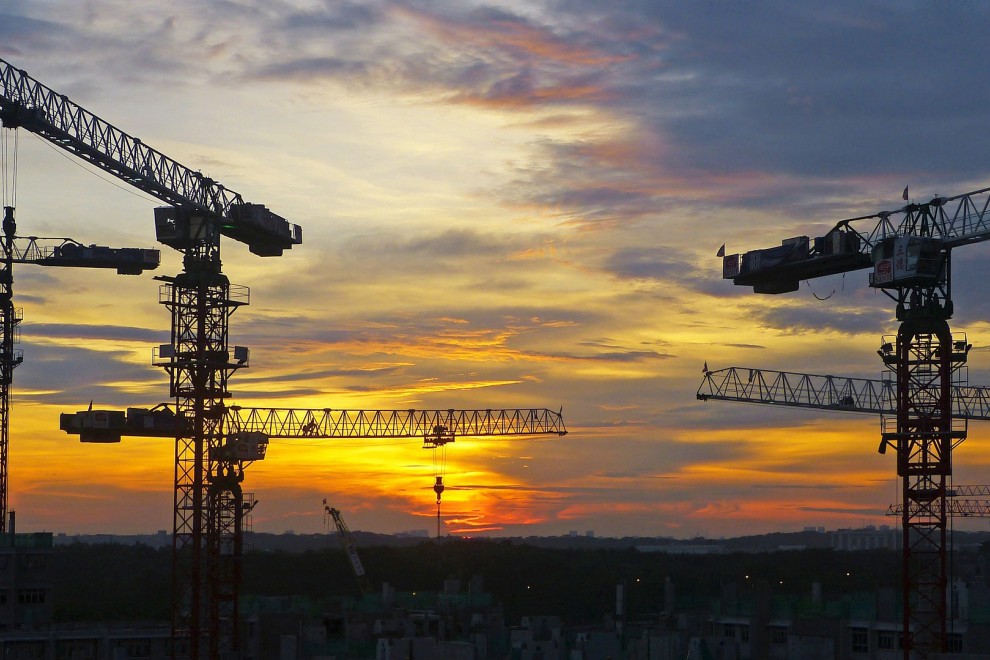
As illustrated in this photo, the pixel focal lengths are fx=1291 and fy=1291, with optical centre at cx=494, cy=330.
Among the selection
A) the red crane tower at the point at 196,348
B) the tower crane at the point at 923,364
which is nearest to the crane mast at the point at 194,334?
the red crane tower at the point at 196,348

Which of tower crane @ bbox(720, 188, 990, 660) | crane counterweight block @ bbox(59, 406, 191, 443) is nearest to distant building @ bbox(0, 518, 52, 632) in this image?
crane counterweight block @ bbox(59, 406, 191, 443)

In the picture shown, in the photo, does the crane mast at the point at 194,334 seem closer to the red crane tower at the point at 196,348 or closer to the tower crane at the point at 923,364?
the red crane tower at the point at 196,348

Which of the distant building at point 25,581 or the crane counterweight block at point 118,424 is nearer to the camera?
the crane counterweight block at point 118,424

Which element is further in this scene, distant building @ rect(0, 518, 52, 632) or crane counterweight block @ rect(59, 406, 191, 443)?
distant building @ rect(0, 518, 52, 632)

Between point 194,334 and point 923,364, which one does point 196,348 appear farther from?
point 923,364

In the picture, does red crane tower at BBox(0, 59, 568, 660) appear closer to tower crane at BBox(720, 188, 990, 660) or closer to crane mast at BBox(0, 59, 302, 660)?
crane mast at BBox(0, 59, 302, 660)

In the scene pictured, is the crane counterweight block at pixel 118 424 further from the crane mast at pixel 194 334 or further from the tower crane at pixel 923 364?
the tower crane at pixel 923 364

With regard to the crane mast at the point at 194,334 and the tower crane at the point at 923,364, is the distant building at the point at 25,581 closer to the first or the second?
the crane mast at the point at 194,334

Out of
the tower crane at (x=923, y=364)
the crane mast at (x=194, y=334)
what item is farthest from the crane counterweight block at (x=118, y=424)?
the tower crane at (x=923, y=364)

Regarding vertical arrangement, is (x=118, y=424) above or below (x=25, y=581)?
above

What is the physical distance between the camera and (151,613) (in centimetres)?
15625

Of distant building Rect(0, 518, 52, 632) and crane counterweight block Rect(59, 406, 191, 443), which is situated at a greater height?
crane counterweight block Rect(59, 406, 191, 443)

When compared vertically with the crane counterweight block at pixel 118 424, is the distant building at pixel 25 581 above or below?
below

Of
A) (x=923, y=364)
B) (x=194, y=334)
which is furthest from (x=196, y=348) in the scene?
(x=923, y=364)
